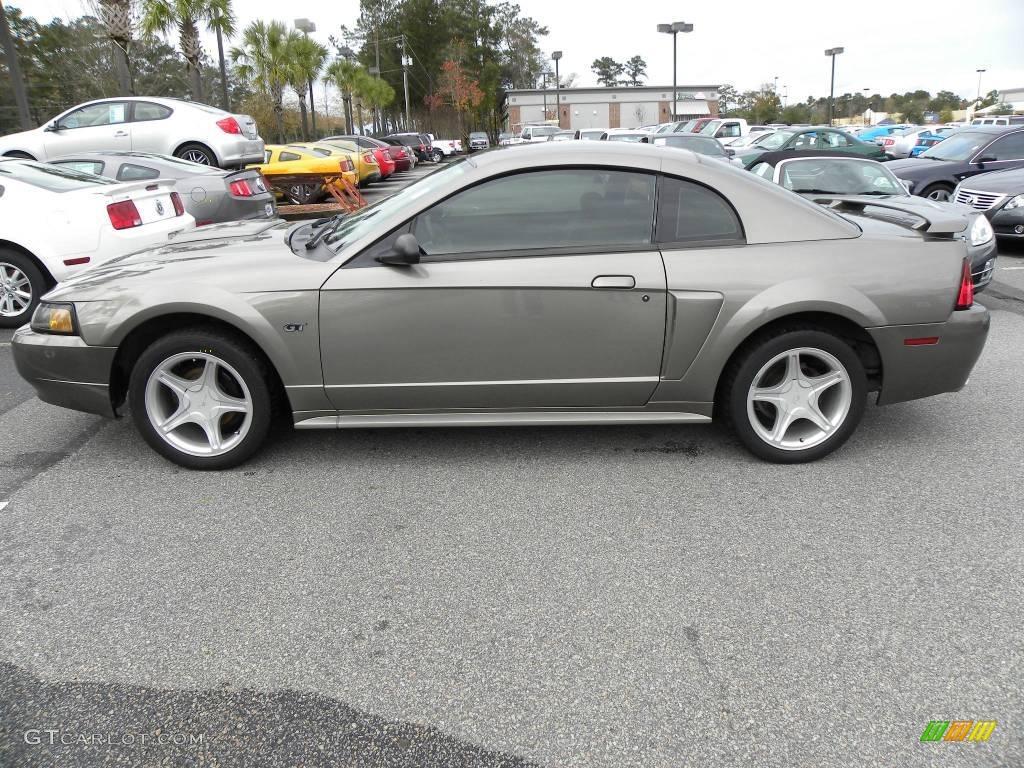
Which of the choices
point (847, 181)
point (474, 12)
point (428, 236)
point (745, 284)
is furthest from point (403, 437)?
point (474, 12)

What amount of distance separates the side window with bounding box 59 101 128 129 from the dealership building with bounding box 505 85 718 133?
70621mm

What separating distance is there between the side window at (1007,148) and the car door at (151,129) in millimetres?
13616

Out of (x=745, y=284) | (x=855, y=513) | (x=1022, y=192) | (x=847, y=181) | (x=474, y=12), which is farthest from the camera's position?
(x=474, y=12)

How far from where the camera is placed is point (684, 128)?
33281 mm

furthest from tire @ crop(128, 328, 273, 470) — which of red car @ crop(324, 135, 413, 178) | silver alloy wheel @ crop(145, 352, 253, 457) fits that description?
red car @ crop(324, 135, 413, 178)

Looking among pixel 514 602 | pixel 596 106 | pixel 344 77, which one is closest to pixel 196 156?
pixel 514 602

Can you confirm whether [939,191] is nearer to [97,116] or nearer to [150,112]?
[150,112]

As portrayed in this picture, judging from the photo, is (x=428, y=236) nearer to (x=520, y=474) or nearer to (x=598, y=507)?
(x=520, y=474)

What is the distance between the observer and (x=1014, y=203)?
956 centimetres

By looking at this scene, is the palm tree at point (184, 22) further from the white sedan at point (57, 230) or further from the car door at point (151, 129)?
the white sedan at point (57, 230)

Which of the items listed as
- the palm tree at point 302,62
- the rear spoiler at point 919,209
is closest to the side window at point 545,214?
the rear spoiler at point 919,209

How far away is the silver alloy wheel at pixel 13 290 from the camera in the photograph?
265 inches

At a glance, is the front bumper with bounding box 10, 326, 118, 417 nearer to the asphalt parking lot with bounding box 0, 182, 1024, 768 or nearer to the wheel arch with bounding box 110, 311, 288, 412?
the wheel arch with bounding box 110, 311, 288, 412

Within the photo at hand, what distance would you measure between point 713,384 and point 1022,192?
26.9 ft
